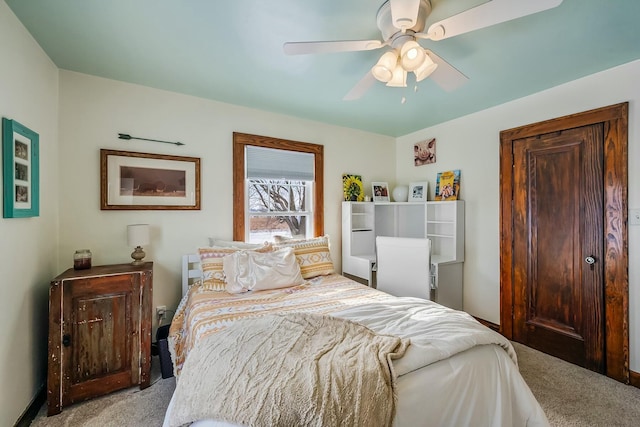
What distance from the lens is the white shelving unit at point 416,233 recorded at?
3152mm

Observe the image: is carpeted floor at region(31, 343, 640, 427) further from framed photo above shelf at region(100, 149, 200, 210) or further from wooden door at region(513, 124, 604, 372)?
framed photo above shelf at region(100, 149, 200, 210)

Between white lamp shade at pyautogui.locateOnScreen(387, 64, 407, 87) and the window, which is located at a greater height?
white lamp shade at pyautogui.locateOnScreen(387, 64, 407, 87)

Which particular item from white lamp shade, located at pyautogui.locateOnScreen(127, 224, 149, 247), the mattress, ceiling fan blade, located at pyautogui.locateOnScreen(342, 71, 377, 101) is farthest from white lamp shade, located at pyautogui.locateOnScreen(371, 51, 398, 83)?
white lamp shade, located at pyautogui.locateOnScreen(127, 224, 149, 247)

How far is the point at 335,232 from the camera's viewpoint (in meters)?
3.60

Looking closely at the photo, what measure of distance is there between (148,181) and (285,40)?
5.81ft

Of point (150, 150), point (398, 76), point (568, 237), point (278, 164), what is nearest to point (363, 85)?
point (398, 76)

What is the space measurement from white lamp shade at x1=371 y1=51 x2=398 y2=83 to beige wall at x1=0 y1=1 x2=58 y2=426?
2092 mm

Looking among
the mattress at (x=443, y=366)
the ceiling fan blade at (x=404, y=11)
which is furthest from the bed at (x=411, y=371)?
the ceiling fan blade at (x=404, y=11)

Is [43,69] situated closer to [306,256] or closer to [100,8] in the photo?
[100,8]

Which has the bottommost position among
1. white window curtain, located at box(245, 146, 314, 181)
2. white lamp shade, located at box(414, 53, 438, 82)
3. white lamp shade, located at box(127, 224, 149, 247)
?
white lamp shade, located at box(127, 224, 149, 247)

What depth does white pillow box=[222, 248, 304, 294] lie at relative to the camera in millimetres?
2295

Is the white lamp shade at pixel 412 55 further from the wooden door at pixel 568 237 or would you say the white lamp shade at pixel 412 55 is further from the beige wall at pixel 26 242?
the beige wall at pixel 26 242

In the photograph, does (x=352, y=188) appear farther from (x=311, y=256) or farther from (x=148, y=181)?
(x=148, y=181)

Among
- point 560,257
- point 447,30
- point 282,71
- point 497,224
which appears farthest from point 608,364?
point 282,71
